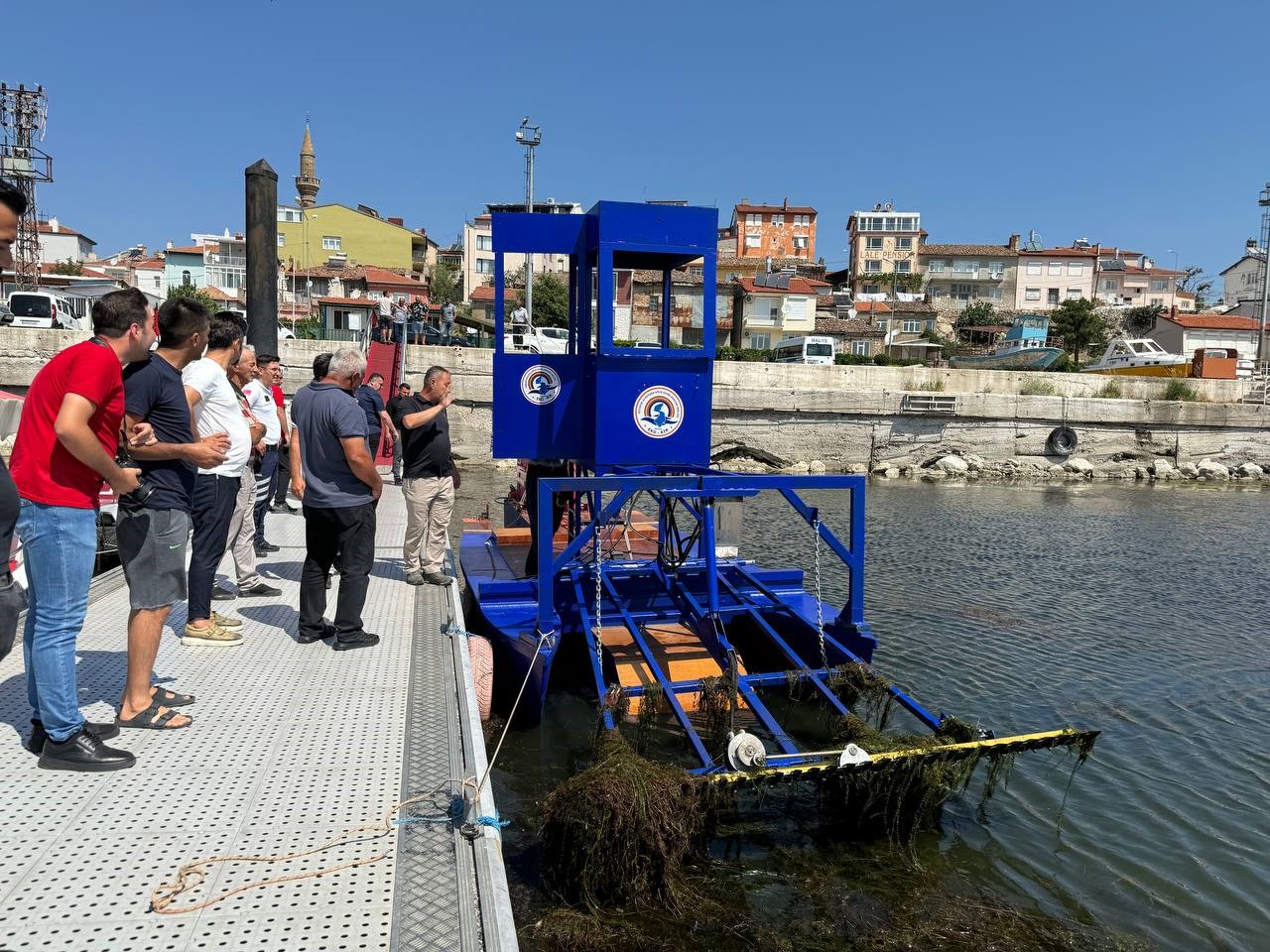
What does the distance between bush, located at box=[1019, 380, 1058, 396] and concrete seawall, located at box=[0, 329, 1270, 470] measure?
9 centimetres

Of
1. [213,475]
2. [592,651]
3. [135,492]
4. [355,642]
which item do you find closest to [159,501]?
[135,492]

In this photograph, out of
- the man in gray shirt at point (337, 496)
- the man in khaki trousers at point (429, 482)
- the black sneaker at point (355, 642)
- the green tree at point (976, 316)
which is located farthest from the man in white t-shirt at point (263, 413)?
the green tree at point (976, 316)

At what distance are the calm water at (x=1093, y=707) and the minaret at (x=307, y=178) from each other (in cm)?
7881

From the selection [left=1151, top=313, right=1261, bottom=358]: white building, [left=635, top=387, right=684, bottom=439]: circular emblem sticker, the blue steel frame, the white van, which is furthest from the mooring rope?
[left=1151, top=313, right=1261, bottom=358]: white building

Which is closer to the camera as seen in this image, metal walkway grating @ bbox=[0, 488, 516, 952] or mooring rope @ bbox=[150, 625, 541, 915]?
metal walkway grating @ bbox=[0, 488, 516, 952]

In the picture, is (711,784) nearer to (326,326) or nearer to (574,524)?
(574,524)

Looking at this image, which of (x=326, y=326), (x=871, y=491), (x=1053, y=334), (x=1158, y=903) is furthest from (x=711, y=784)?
(x=1053, y=334)

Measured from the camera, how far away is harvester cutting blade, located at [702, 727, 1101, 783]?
15.3ft

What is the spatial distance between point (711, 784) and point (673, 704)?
3.96 feet

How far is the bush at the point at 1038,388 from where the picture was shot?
31.9m

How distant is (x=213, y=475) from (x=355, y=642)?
1394 mm

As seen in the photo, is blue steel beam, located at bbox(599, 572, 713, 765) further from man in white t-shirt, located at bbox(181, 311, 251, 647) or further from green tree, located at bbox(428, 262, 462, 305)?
green tree, located at bbox(428, 262, 462, 305)

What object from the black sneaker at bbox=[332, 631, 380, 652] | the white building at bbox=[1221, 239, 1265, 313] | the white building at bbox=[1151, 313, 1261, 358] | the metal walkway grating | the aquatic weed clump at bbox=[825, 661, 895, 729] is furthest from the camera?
the white building at bbox=[1221, 239, 1265, 313]

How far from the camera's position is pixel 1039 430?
30.7m
